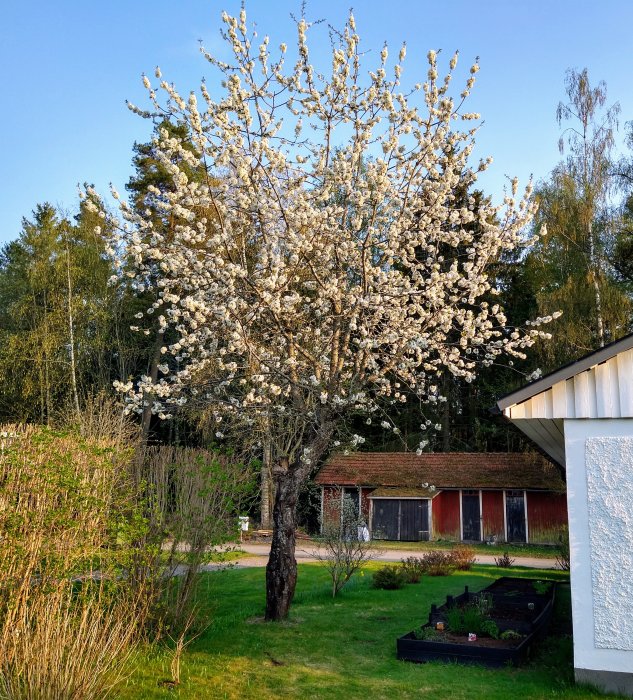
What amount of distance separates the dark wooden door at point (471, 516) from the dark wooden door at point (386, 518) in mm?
2519

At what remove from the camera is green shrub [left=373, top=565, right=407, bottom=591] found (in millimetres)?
13069

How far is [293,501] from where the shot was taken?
965 cm

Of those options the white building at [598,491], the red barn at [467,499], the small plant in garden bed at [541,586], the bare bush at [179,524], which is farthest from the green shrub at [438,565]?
the white building at [598,491]

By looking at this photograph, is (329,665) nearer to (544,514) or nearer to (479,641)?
(479,641)

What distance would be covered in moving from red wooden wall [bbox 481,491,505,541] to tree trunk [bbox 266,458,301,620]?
1729 centimetres

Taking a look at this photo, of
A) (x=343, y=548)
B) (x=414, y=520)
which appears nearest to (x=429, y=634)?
(x=343, y=548)

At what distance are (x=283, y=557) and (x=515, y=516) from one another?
17647 mm

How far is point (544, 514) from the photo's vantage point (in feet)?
80.2

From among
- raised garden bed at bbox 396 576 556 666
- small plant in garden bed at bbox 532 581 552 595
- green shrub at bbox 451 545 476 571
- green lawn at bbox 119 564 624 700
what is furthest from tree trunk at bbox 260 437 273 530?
raised garden bed at bbox 396 576 556 666

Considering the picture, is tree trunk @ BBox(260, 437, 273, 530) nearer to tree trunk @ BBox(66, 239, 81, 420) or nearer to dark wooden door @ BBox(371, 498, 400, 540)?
dark wooden door @ BBox(371, 498, 400, 540)

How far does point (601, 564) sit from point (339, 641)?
3693mm

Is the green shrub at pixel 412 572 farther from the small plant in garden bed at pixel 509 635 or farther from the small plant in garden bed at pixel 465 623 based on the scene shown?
the small plant in garden bed at pixel 509 635

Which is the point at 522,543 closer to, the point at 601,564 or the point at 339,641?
the point at 339,641

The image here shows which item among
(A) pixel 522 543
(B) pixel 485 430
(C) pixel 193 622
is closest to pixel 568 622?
(C) pixel 193 622
